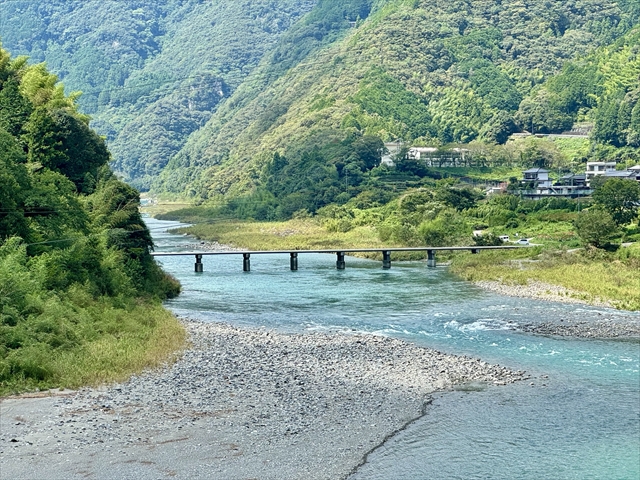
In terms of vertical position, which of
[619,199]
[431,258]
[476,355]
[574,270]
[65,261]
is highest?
[619,199]

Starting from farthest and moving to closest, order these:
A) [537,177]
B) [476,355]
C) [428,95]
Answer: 1. [428,95]
2. [537,177]
3. [476,355]

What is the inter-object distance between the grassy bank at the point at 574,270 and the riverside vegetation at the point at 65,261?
21.3 meters

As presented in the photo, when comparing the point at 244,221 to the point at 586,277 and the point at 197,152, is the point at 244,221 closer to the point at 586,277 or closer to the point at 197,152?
the point at 586,277

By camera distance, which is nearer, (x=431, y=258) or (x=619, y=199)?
(x=431, y=258)

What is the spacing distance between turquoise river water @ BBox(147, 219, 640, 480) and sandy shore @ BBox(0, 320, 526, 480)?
1164 millimetres

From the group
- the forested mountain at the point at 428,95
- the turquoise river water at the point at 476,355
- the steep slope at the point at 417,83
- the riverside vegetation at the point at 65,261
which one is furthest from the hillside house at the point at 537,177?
the riverside vegetation at the point at 65,261

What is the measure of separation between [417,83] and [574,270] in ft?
389

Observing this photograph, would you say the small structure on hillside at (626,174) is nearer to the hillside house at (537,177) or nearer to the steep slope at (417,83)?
the hillside house at (537,177)

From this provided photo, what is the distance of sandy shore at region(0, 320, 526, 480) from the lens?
19.8 meters

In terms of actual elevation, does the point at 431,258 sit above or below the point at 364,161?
below

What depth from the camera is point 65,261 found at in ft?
116

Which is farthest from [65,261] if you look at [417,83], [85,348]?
[417,83]

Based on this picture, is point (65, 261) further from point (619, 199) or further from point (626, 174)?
point (626, 174)

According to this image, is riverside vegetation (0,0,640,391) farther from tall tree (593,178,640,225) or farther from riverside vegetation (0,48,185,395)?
tall tree (593,178,640,225)
